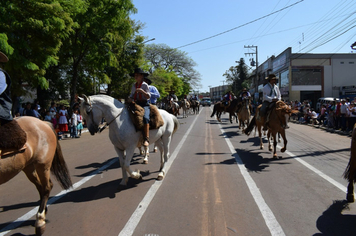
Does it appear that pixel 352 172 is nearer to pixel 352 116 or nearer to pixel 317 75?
pixel 352 116

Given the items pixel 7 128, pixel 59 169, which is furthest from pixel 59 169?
pixel 7 128

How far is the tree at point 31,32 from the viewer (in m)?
11.8

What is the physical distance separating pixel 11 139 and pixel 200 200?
3.26 meters

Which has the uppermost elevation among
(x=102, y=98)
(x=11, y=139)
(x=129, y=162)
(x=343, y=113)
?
(x=102, y=98)

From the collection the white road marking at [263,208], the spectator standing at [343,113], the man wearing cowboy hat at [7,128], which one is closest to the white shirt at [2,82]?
the man wearing cowboy hat at [7,128]

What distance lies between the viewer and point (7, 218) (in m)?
4.46

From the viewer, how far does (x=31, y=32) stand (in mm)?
12859

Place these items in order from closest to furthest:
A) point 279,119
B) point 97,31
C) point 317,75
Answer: point 279,119 → point 97,31 → point 317,75

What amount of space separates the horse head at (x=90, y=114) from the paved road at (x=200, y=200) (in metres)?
1.36

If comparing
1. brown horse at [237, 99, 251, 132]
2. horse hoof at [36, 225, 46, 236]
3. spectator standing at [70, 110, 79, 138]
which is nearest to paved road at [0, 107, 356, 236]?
horse hoof at [36, 225, 46, 236]

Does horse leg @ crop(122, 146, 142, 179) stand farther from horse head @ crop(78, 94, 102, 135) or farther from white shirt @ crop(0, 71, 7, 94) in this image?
white shirt @ crop(0, 71, 7, 94)

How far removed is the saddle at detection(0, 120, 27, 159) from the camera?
350 centimetres

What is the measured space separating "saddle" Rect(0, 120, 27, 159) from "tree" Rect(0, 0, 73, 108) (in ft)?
27.8

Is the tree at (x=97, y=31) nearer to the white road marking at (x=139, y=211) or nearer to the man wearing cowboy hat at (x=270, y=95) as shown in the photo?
the man wearing cowboy hat at (x=270, y=95)
